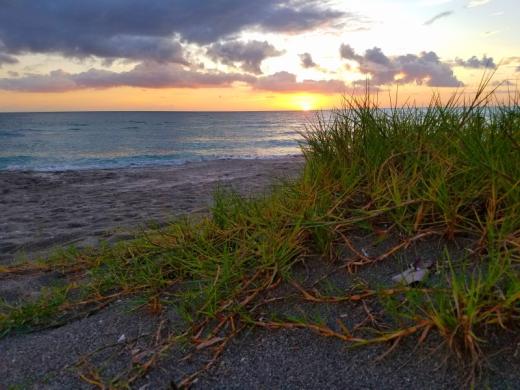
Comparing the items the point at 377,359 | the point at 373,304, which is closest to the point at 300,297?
the point at 373,304

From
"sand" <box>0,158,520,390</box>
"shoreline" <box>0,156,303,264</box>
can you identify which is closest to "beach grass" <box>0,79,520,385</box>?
"sand" <box>0,158,520,390</box>

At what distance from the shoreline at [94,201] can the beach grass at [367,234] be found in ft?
2.24

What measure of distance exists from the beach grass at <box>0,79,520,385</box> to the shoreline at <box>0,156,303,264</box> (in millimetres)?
682

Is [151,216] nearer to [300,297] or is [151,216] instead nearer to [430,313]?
[300,297]

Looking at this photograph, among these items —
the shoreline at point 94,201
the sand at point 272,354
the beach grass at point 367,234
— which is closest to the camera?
the sand at point 272,354

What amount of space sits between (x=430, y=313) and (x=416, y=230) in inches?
27.1

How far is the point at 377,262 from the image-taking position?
82.4 inches

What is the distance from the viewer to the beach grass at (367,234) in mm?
1623

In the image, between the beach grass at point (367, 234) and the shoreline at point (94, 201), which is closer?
the beach grass at point (367, 234)

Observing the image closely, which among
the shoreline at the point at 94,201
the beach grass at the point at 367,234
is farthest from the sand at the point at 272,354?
the shoreline at the point at 94,201

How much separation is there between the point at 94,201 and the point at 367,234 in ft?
23.4

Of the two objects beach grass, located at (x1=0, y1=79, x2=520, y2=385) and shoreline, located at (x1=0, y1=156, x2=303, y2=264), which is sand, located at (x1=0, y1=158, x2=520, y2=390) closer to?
beach grass, located at (x1=0, y1=79, x2=520, y2=385)

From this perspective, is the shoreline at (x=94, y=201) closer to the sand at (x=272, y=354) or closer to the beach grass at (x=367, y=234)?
the beach grass at (x=367, y=234)

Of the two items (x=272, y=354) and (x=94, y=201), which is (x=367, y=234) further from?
(x=94, y=201)
